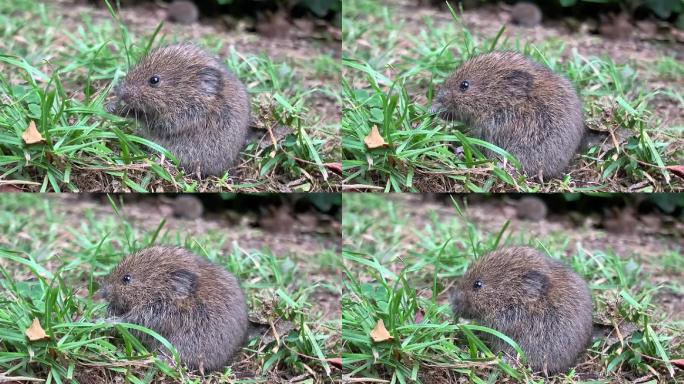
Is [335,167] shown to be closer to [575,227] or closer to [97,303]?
[97,303]

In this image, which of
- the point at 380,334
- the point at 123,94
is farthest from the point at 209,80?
the point at 380,334

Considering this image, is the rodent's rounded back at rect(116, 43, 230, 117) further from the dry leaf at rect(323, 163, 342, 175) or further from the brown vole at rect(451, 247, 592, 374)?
the brown vole at rect(451, 247, 592, 374)

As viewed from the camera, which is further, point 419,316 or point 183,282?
point 419,316

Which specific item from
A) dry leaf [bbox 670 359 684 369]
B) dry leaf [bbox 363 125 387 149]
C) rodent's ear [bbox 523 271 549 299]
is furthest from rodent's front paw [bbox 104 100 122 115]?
dry leaf [bbox 670 359 684 369]

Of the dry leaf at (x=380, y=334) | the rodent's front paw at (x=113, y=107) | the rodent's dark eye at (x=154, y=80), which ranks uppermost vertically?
the rodent's dark eye at (x=154, y=80)

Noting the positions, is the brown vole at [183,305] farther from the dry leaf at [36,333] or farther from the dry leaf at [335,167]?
the dry leaf at [335,167]

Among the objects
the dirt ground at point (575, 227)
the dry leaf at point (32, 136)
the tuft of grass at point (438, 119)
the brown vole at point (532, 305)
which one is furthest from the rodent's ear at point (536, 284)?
the dry leaf at point (32, 136)

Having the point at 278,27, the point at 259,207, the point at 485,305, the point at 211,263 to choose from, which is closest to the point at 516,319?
the point at 485,305
